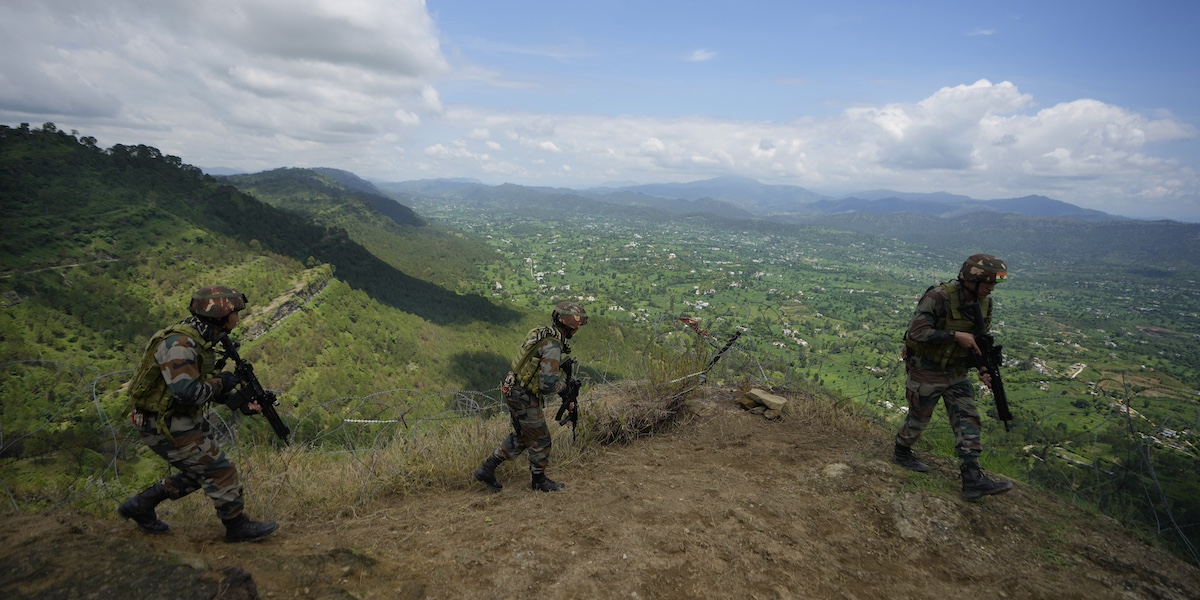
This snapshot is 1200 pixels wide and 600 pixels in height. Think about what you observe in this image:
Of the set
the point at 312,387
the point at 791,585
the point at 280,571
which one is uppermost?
the point at 280,571

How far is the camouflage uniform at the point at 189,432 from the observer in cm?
348

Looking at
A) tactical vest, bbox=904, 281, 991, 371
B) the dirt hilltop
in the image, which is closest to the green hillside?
the dirt hilltop

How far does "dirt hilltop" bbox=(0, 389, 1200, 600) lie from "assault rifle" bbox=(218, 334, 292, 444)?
40.2 inches

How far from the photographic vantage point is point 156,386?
357 centimetres

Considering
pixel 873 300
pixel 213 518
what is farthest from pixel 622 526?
pixel 873 300

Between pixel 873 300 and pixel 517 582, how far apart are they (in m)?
98.5

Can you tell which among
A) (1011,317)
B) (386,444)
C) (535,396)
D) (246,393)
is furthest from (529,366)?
(1011,317)

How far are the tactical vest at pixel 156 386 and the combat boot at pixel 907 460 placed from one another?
6878 millimetres

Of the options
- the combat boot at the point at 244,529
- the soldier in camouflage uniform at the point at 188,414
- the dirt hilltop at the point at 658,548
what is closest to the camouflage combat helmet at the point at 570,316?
the dirt hilltop at the point at 658,548

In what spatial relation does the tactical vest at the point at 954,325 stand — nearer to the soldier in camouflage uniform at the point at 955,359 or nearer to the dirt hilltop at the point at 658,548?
the soldier in camouflage uniform at the point at 955,359

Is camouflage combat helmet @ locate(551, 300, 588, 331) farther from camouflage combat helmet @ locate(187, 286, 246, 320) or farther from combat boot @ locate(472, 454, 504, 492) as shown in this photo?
camouflage combat helmet @ locate(187, 286, 246, 320)

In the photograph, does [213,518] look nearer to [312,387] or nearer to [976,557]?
[976,557]

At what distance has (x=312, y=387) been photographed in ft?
115

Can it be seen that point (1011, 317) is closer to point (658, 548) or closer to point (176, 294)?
point (658, 548)
